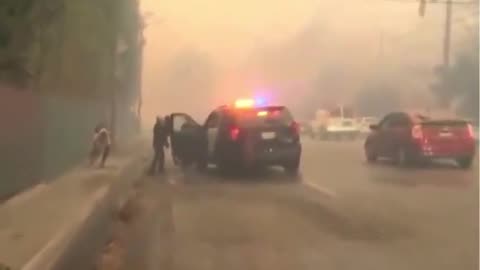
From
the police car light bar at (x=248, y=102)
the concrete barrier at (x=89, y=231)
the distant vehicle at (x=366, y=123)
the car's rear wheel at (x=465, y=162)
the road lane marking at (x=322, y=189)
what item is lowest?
the concrete barrier at (x=89, y=231)

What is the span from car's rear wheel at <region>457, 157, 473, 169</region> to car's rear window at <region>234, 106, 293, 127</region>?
1157 millimetres

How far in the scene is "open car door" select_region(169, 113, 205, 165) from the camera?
5.65 metres

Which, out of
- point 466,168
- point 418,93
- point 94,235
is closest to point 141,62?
point 94,235

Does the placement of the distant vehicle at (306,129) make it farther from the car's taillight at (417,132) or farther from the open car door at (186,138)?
the car's taillight at (417,132)

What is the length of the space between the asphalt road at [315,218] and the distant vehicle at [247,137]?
10cm

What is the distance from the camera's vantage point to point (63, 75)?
27.0 feet

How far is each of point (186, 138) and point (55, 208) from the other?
202 cm

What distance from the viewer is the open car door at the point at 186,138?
5648 mm

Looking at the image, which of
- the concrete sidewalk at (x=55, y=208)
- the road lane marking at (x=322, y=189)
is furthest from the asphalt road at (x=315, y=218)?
the concrete sidewalk at (x=55, y=208)

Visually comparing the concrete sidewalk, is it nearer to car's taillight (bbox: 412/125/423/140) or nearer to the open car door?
the open car door

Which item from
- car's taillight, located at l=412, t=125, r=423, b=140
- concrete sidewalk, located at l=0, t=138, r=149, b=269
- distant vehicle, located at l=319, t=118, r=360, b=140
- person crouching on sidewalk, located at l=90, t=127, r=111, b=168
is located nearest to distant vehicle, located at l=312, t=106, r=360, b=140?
distant vehicle, located at l=319, t=118, r=360, b=140

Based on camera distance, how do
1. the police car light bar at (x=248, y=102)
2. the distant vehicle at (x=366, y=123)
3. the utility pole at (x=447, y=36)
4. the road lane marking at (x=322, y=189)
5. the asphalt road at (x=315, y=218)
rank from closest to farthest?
the asphalt road at (x=315, y=218)
the police car light bar at (x=248, y=102)
the utility pole at (x=447, y=36)
the distant vehicle at (x=366, y=123)
the road lane marking at (x=322, y=189)

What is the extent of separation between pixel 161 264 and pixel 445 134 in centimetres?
200

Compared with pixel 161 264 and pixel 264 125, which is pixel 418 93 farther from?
pixel 161 264
